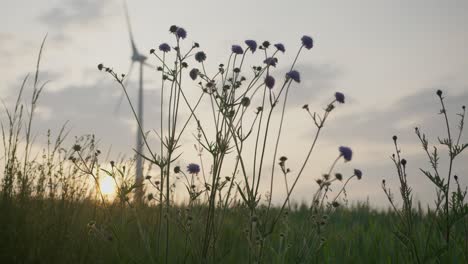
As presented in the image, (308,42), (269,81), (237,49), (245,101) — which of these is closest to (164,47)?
(237,49)

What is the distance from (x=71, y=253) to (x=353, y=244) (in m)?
3.80

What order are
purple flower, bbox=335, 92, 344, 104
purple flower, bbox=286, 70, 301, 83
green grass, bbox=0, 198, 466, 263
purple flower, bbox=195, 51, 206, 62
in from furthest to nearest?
green grass, bbox=0, 198, 466, 263, purple flower, bbox=195, 51, 206, 62, purple flower, bbox=335, 92, 344, 104, purple flower, bbox=286, 70, 301, 83

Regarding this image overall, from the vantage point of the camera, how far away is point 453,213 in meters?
4.16

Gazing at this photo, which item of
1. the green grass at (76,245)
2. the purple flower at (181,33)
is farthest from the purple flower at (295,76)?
the green grass at (76,245)

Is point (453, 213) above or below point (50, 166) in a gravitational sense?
below

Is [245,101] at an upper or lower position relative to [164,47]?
lower

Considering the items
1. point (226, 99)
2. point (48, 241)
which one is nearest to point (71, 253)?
point (48, 241)

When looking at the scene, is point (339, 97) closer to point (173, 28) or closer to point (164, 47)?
point (173, 28)

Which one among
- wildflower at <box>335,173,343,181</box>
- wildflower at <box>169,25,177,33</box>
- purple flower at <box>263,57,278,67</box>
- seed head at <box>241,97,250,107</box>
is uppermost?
wildflower at <box>169,25,177,33</box>

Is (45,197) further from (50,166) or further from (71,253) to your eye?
(71,253)

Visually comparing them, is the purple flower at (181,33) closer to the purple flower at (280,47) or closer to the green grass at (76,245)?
the purple flower at (280,47)

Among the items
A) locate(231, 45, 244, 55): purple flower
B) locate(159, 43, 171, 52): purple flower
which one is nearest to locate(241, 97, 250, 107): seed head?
locate(231, 45, 244, 55): purple flower

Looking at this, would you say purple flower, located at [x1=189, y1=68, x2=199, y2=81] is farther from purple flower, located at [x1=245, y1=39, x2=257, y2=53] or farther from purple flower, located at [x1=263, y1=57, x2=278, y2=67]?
purple flower, located at [x1=263, y1=57, x2=278, y2=67]

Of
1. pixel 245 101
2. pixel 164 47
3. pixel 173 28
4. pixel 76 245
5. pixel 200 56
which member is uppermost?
pixel 173 28
